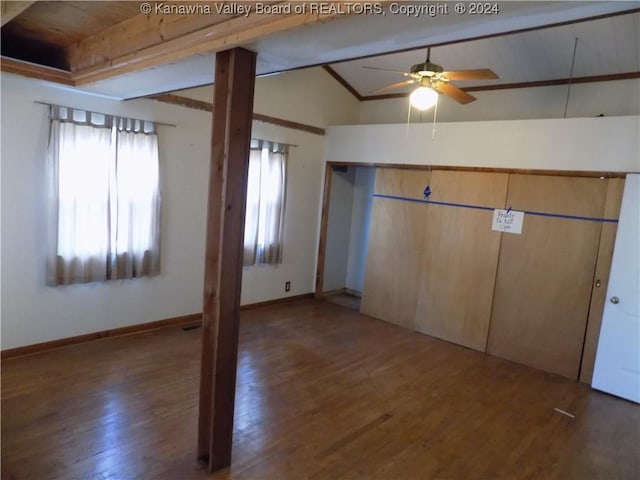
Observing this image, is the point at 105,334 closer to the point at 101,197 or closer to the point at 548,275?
the point at 101,197

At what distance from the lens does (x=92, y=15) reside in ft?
8.05

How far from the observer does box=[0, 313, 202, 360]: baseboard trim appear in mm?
3457

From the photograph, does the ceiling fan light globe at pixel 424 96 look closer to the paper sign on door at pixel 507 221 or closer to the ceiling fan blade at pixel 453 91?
the ceiling fan blade at pixel 453 91

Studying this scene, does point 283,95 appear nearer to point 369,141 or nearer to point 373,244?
point 369,141

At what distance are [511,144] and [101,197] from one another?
3.95 metres

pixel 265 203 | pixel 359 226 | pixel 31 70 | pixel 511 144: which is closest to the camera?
pixel 31 70

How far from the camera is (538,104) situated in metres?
4.71

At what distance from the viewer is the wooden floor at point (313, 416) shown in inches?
94.3

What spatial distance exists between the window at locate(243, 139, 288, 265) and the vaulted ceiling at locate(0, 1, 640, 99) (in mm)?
1733

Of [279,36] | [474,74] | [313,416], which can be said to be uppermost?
[474,74]

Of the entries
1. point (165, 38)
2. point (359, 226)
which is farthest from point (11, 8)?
point (359, 226)

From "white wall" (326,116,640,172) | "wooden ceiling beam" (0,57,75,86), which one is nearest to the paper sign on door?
"white wall" (326,116,640,172)

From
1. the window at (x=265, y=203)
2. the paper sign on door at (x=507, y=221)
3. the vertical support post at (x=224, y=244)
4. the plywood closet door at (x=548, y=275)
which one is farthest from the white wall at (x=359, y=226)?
the vertical support post at (x=224, y=244)

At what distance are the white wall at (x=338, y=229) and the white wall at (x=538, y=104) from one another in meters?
1.09
